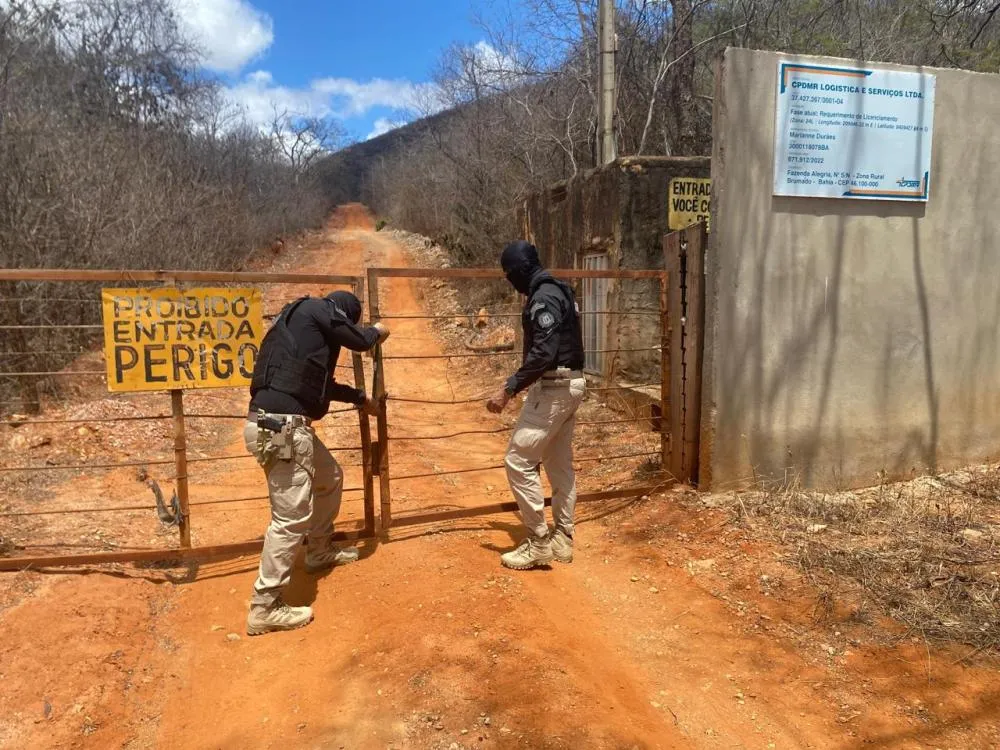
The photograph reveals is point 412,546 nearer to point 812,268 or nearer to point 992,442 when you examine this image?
point 812,268

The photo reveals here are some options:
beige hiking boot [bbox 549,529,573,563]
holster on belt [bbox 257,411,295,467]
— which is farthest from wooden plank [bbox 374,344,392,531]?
beige hiking boot [bbox 549,529,573,563]

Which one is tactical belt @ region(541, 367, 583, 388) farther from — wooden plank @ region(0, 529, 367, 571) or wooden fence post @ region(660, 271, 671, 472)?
wooden plank @ region(0, 529, 367, 571)

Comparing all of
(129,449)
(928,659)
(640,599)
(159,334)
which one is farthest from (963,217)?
(129,449)

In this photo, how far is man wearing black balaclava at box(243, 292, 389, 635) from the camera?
3688mm

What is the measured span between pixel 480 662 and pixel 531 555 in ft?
3.67

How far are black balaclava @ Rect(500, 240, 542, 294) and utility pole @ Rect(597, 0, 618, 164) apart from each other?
6.37 metres

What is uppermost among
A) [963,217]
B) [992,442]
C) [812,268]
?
[963,217]

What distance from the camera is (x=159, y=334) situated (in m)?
4.12

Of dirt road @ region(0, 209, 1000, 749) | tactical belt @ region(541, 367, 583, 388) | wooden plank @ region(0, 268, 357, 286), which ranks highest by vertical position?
wooden plank @ region(0, 268, 357, 286)

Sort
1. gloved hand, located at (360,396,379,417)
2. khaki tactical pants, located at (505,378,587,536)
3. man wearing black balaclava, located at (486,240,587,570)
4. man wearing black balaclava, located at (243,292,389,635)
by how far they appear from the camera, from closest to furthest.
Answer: man wearing black balaclava, located at (243,292,389,635)
man wearing black balaclava, located at (486,240,587,570)
khaki tactical pants, located at (505,378,587,536)
gloved hand, located at (360,396,379,417)

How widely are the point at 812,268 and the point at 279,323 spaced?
3.84m

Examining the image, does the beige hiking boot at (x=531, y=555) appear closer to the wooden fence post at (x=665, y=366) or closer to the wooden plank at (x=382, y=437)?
the wooden plank at (x=382, y=437)

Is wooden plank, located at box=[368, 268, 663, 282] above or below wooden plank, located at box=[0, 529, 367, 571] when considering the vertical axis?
above

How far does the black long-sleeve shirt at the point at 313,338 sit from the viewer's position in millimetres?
3707
